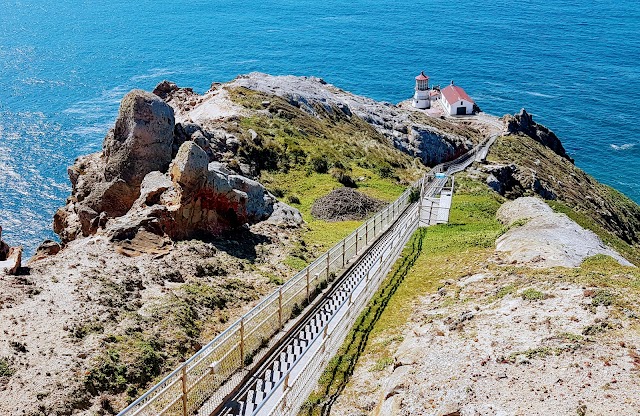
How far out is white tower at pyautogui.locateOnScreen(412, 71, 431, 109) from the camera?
388 feet

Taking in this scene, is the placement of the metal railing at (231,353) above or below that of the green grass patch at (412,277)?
above

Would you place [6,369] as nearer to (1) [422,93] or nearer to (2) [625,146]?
(1) [422,93]

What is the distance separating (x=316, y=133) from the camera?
63.6 meters

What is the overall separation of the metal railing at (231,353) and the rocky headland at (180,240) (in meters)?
1.94

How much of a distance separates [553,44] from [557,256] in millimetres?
172733

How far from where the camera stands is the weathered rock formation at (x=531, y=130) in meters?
103

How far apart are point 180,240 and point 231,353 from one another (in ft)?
39.3

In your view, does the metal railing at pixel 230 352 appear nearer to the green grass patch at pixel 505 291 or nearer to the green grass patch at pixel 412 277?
the green grass patch at pixel 412 277

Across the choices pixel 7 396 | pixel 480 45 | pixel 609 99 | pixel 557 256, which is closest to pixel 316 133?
pixel 557 256

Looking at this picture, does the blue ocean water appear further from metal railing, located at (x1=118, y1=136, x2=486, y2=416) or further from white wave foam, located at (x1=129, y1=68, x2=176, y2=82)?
metal railing, located at (x1=118, y1=136, x2=486, y2=416)

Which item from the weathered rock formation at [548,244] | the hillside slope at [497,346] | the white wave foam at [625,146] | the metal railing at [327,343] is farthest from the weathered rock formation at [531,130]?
the hillside slope at [497,346]

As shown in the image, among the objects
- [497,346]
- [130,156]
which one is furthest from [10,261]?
[497,346]

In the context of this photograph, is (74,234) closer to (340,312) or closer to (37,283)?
(37,283)

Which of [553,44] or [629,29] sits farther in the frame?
[629,29]
